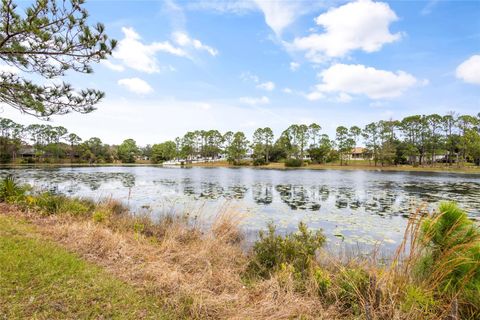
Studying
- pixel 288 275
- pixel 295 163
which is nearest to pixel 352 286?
pixel 288 275

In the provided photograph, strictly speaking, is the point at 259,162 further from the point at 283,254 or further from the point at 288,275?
the point at 288,275

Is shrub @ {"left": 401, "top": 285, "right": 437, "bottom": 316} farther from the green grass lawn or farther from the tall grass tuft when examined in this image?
the green grass lawn

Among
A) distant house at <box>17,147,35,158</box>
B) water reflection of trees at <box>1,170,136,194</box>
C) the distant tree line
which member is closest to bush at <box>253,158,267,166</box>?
the distant tree line

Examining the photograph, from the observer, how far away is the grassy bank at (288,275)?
290 centimetres

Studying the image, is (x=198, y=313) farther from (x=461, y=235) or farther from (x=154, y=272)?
(x=461, y=235)

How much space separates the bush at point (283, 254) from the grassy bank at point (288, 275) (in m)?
0.02

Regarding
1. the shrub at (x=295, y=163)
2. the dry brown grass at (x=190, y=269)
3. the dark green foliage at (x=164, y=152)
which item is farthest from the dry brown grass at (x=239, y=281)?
the dark green foliage at (x=164, y=152)

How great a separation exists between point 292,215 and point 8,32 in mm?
10139

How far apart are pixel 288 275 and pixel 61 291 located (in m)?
3.20

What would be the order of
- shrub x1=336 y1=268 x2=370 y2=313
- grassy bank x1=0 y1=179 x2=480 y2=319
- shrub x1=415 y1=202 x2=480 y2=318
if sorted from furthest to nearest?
shrub x1=336 y1=268 x2=370 y2=313, grassy bank x1=0 y1=179 x2=480 y2=319, shrub x1=415 y1=202 x2=480 y2=318

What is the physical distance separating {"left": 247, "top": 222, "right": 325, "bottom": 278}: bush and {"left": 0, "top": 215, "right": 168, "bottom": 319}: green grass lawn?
222 centimetres

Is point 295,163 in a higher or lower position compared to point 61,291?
higher

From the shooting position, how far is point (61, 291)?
3242 mm

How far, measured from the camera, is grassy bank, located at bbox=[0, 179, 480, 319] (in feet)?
9.52
